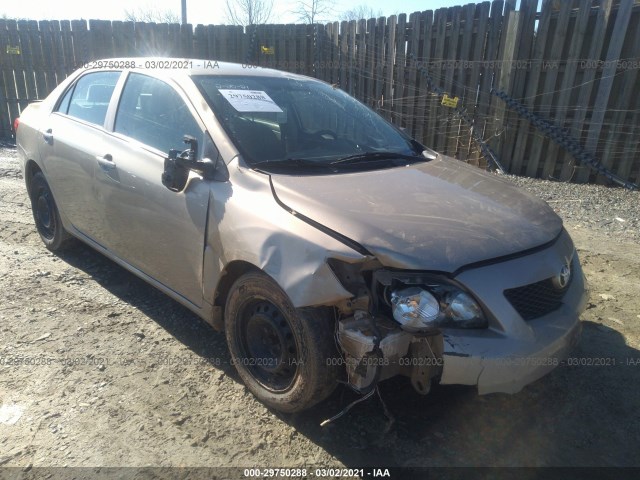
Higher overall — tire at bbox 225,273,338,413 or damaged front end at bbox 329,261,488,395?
damaged front end at bbox 329,261,488,395

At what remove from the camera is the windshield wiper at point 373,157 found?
9.79 feet

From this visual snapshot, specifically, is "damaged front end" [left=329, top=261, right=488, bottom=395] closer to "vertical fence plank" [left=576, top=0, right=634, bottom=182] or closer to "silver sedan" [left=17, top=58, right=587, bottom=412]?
"silver sedan" [left=17, top=58, right=587, bottom=412]

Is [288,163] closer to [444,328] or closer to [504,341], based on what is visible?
[444,328]

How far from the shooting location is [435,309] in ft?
6.82

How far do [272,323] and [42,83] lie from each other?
12.0m

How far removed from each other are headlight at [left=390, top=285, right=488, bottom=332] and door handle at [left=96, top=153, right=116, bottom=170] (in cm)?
230

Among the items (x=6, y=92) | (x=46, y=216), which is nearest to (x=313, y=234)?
(x=46, y=216)

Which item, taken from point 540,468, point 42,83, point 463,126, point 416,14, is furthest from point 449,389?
point 42,83

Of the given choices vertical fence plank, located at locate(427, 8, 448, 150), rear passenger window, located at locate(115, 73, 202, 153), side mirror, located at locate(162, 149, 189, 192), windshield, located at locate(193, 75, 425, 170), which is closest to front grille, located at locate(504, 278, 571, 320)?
windshield, located at locate(193, 75, 425, 170)

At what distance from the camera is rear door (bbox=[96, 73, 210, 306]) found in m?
2.82

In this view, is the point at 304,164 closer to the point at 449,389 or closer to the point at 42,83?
the point at 449,389

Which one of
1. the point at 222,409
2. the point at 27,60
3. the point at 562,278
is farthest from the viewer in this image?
the point at 27,60

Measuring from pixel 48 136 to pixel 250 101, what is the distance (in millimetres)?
2181

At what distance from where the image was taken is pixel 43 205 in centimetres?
457
